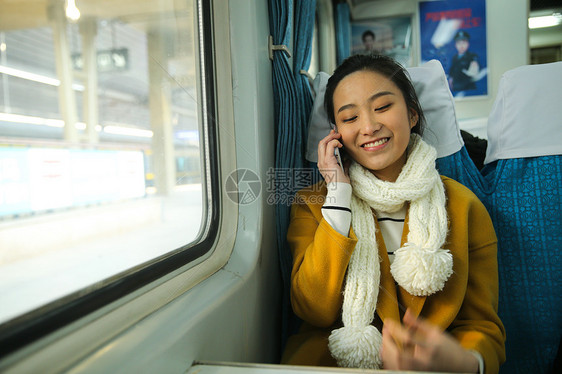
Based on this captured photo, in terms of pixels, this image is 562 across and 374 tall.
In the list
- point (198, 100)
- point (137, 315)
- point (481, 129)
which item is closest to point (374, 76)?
point (198, 100)

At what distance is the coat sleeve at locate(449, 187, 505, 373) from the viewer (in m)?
0.93

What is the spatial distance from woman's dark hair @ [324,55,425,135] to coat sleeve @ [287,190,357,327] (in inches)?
18.5

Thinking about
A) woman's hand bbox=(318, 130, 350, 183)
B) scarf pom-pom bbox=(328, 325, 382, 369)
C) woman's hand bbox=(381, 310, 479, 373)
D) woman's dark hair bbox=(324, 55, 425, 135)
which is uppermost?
woman's dark hair bbox=(324, 55, 425, 135)

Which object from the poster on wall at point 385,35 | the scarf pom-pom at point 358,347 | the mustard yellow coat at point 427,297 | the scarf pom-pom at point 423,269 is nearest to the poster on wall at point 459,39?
the poster on wall at point 385,35

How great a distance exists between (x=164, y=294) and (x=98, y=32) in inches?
24.8

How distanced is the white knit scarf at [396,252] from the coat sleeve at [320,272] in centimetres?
5

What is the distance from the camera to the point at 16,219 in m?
0.58

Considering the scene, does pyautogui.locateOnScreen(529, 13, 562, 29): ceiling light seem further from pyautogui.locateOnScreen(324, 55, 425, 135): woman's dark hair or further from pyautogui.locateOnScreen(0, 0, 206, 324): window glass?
pyautogui.locateOnScreen(0, 0, 206, 324): window glass

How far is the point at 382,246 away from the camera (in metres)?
1.04

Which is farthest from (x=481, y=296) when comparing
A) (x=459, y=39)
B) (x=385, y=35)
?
(x=385, y=35)

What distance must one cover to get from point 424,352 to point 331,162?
582 millimetres

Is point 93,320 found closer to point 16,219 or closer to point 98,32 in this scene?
point 16,219

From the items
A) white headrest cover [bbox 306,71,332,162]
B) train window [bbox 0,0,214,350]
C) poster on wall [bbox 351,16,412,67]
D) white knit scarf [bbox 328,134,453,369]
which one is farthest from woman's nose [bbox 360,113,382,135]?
poster on wall [bbox 351,16,412,67]

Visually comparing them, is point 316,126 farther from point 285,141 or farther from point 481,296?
point 481,296
